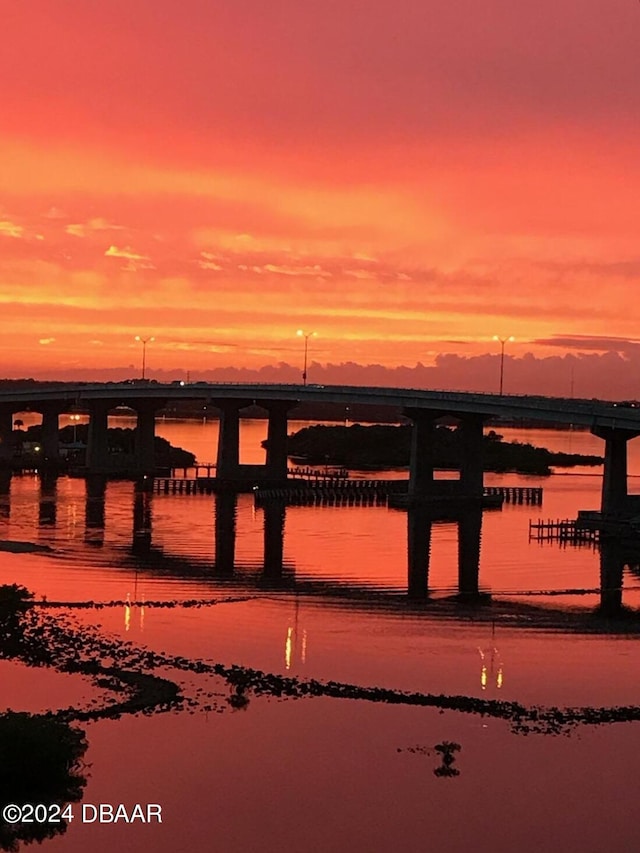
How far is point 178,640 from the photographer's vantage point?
47.9 metres

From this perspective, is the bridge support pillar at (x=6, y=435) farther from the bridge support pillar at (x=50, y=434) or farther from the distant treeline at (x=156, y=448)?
the distant treeline at (x=156, y=448)

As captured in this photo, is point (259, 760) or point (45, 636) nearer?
point (259, 760)

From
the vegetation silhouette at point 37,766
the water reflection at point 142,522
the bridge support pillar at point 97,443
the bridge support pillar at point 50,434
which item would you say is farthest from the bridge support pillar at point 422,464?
the vegetation silhouette at point 37,766

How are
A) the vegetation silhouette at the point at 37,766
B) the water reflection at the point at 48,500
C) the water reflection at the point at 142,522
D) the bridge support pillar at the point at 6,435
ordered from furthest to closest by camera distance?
the bridge support pillar at the point at 6,435, the water reflection at the point at 48,500, the water reflection at the point at 142,522, the vegetation silhouette at the point at 37,766

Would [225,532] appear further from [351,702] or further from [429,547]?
[351,702]

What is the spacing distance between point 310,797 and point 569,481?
130m

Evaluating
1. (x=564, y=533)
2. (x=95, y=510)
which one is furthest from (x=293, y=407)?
(x=564, y=533)

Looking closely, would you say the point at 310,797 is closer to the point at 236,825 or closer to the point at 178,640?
the point at 236,825

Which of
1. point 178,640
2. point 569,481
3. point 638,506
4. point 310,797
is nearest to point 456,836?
point 310,797

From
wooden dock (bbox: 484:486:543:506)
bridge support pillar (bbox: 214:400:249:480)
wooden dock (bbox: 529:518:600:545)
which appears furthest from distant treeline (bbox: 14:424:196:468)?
wooden dock (bbox: 529:518:600:545)

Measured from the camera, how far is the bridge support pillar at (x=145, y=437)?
13950cm

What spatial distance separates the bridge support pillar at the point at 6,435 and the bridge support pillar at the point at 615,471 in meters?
81.5

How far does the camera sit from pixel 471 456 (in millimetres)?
111125

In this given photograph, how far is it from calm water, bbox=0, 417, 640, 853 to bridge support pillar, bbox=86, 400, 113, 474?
56.7m
